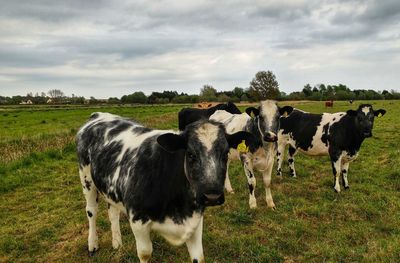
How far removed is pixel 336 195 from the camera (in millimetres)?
8648

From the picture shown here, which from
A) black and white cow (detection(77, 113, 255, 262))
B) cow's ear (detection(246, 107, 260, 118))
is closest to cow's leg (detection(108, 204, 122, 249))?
black and white cow (detection(77, 113, 255, 262))

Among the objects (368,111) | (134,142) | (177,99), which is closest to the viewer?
(134,142)

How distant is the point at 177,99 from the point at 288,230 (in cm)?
10563

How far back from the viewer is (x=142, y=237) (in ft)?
14.0

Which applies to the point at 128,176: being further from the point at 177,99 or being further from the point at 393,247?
the point at 177,99

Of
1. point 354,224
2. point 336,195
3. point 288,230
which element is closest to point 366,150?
point 336,195

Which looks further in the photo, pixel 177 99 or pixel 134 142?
pixel 177 99

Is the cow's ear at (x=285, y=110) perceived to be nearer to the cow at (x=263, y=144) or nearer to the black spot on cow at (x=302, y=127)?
the cow at (x=263, y=144)

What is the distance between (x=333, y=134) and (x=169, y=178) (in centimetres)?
707

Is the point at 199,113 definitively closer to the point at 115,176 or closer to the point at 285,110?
the point at 285,110

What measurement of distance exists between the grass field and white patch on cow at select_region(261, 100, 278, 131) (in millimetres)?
1963

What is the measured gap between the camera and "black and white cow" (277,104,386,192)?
9398 mm

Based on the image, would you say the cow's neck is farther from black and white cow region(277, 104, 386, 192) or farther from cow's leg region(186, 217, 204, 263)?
cow's leg region(186, 217, 204, 263)

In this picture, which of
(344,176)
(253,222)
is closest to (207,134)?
(253,222)
